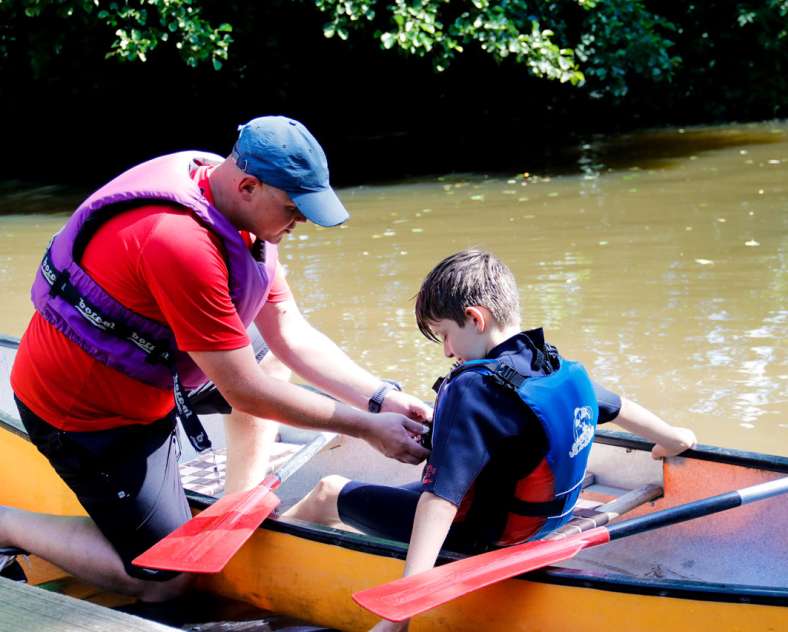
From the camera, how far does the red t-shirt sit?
2.64m

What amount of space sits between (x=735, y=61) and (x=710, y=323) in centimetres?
1020

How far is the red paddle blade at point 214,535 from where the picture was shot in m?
2.85

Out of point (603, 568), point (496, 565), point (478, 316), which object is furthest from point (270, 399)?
point (603, 568)

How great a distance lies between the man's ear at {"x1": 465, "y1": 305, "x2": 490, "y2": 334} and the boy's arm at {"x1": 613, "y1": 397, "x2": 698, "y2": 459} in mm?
612

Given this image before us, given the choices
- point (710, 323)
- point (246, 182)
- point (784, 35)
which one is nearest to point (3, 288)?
point (710, 323)

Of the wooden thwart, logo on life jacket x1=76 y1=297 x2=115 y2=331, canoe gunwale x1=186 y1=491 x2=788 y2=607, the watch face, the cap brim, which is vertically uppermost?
the cap brim

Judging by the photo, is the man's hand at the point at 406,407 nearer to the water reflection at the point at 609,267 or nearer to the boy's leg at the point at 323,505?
the boy's leg at the point at 323,505

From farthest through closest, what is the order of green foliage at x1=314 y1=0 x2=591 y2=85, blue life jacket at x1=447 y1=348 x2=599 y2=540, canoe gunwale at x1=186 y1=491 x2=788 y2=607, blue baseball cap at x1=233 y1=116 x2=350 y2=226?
green foliage at x1=314 y1=0 x2=591 y2=85
blue baseball cap at x1=233 y1=116 x2=350 y2=226
blue life jacket at x1=447 y1=348 x2=599 y2=540
canoe gunwale at x1=186 y1=491 x2=788 y2=607

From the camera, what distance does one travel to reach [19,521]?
3191 mm

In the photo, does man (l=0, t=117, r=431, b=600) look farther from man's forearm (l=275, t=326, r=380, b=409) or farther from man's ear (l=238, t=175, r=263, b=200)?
man's forearm (l=275, t=326, r=380, b=409)

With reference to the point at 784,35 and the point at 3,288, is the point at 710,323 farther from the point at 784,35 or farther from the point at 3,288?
the point at 784,35

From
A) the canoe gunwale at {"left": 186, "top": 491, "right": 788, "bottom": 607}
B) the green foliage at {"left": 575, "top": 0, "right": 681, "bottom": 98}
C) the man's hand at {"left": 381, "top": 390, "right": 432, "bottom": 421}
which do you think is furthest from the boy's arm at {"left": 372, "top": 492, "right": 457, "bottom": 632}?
the green foliage at {"left": 575, "top": 0, "right": 681, "bottom": 98}

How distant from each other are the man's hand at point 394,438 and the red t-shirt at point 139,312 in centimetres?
38

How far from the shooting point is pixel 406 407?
315 cm
